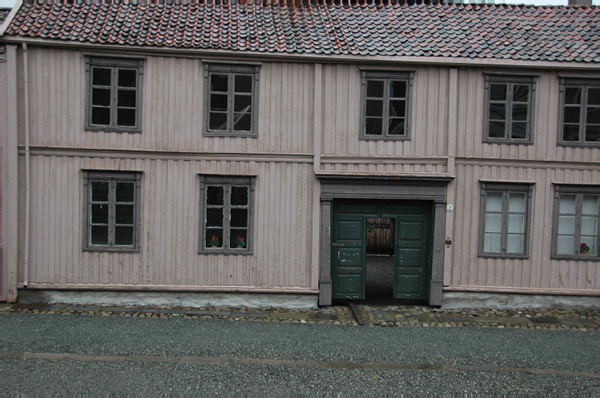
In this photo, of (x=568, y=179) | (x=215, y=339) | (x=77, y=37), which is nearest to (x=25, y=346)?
(x=215, y=339)

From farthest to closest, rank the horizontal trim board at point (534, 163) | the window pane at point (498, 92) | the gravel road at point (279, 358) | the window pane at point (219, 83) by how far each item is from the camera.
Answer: the window pane at point (498, 92)
the horizontal trim board at point (534, 163)
the window pane at point (219, 83)
the gravel road at point (279, 358)

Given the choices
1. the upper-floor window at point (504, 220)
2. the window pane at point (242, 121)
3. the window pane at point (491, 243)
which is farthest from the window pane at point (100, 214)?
the window pane at point (491, 243)

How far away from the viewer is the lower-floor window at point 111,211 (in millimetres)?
11328

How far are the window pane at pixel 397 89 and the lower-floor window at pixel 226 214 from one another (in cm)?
390

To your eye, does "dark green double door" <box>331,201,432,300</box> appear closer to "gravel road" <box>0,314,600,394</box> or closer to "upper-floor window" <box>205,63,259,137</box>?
"gravel road" <box>0,314,600,394</box>

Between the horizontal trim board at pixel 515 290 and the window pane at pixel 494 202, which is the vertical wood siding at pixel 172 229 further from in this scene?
the window pane at pixel 494 202

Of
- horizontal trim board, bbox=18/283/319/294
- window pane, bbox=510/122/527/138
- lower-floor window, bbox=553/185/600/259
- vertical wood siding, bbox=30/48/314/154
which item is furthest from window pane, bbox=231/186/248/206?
lower-floor window, bbox=553/185/600/259

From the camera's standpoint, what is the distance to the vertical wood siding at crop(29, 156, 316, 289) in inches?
442

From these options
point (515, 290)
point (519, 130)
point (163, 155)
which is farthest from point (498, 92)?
point (163, 155)

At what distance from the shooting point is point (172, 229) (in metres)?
11.4

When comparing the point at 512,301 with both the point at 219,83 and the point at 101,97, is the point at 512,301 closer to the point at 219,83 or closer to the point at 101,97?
the point at 219,83

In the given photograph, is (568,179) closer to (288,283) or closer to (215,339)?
(288,283)

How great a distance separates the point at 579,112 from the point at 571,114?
18cm

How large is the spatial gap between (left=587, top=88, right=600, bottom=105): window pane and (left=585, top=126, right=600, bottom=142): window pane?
0.59 meters
